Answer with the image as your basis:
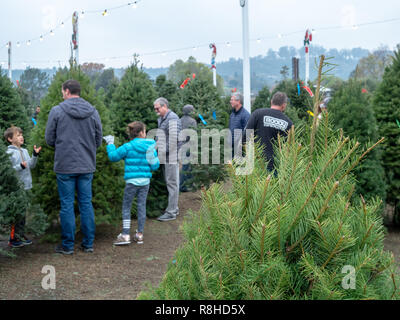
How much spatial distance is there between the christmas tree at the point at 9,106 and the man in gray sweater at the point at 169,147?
2597mm

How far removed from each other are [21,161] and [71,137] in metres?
0.85

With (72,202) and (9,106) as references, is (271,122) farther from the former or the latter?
(9,106)

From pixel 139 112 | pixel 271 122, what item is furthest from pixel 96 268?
pixel 139 112

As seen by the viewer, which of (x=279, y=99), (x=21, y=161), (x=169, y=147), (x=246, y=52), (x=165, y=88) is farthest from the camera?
(x=165, y=88)

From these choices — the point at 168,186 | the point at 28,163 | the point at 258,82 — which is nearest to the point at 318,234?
the point at 28,163

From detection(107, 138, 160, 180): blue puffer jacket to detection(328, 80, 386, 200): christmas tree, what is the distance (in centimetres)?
270

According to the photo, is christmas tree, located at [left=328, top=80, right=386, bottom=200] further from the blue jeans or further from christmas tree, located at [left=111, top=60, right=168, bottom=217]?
the blue jeans

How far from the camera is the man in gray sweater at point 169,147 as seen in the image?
7.39 metres

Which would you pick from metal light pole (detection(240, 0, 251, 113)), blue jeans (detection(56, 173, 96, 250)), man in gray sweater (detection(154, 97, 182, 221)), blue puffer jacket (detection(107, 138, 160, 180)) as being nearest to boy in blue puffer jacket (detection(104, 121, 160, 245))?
blue puffer jacket (detection(107, 138, 160, 180))

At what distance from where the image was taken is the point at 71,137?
215 inches

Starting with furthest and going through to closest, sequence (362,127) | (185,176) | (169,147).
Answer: (185,176)
(169,147)
(362,127)

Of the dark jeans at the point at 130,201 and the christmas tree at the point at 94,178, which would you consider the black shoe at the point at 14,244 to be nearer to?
the christmas tree at the point at 94,178

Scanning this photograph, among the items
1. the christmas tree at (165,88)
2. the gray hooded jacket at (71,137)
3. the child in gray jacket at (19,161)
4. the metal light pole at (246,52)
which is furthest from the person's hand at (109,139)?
the christmas tree at (165,88)

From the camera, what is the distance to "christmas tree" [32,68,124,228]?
5.97 m
